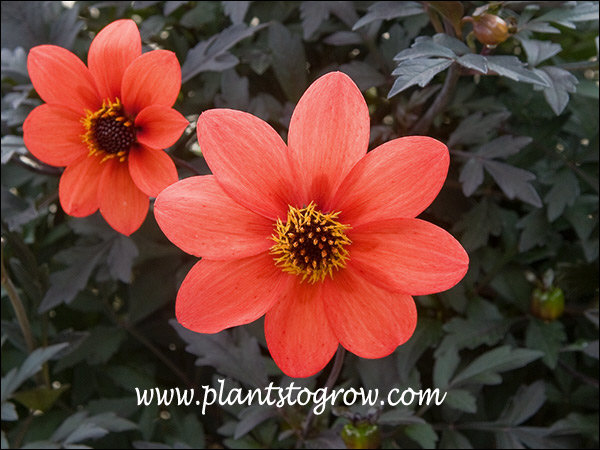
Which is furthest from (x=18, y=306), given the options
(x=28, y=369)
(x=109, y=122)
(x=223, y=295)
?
(x=223, y=295)

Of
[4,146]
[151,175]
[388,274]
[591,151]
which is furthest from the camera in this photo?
[591,151]

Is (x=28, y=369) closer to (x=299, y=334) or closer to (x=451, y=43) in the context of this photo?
(x=299, y=334)

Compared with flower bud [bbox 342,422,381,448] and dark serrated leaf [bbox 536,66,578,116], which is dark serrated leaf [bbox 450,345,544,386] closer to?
flower bud [bbox 342,422,381,448]

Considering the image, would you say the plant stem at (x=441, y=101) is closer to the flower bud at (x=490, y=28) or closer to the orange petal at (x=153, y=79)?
the flower bud at (x=490, y=28)

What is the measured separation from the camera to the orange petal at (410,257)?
45 cm

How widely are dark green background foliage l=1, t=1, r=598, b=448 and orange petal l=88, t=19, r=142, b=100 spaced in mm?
149

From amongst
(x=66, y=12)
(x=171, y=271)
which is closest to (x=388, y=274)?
(x=171, y=271)

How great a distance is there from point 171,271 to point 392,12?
0.51 m

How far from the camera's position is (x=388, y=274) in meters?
0.47

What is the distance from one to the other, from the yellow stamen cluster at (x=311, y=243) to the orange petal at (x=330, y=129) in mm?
31

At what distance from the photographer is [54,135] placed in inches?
25.4

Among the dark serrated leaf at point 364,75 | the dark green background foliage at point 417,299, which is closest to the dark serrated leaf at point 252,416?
the dark green background foliage at point 417,299

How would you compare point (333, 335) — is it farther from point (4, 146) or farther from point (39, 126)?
point (4, 146)

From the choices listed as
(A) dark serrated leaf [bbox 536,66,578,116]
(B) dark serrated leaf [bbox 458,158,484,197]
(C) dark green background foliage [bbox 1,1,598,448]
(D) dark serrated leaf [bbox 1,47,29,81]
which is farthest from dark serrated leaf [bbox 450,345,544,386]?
(D) dark serrated leaf [bbox 1,47,29,81]
